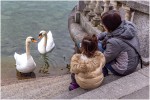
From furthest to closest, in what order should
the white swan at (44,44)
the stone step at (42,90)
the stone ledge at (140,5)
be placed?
the white swan at (44,44) → the stone ledge at (140,5) → the stone step at (42,90)

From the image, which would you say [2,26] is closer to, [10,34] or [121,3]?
[10,34]

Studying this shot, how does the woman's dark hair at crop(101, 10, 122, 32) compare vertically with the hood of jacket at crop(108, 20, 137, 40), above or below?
above

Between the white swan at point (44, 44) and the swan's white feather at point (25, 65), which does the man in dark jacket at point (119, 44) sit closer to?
the swan's white feather at point (25, 65)

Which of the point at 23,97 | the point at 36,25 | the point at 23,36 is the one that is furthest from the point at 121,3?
the point at 36,25

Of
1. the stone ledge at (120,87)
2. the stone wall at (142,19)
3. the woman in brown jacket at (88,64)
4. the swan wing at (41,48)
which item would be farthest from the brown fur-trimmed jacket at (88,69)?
the swan wing at (41,48)

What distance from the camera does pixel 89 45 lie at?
3195 millimetres

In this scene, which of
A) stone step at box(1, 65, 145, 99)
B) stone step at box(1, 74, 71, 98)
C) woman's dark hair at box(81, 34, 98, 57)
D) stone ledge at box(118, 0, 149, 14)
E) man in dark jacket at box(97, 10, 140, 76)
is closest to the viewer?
woman's dark hair at box(81, 34, 98, 57)

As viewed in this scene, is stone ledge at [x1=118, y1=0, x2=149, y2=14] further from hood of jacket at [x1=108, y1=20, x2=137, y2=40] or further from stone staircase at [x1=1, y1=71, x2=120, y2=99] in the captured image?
stone staircase at [x1=1, y1=71, x2=120, y2=99]

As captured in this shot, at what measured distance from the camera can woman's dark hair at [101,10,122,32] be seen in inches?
133

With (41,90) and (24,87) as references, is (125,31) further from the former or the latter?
(24,87)

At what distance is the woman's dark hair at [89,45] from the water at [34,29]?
3.18 m

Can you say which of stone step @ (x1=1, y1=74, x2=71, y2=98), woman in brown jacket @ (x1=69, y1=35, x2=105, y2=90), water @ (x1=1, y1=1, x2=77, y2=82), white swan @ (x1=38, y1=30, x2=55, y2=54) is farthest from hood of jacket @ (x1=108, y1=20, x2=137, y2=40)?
white swan @ (x1=38, y1=30, x2=55, y2=54)

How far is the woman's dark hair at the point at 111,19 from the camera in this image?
338 centimetres

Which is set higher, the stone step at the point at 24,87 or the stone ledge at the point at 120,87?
the stone ledge at the point at 120,87
